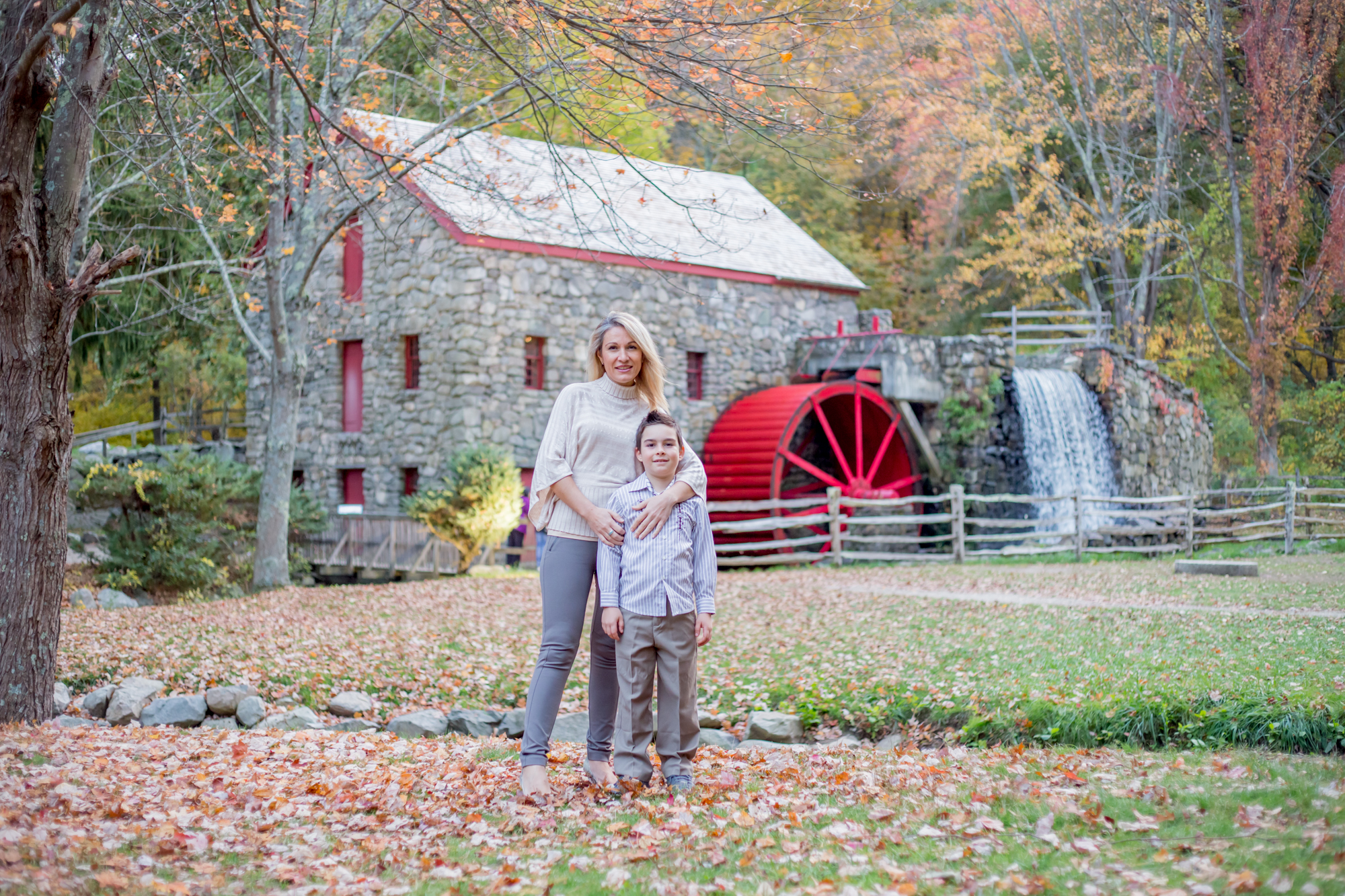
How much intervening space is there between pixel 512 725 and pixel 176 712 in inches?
78.7

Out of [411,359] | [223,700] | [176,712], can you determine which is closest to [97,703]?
[176,712]

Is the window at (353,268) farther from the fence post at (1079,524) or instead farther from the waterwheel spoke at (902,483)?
the fence post at (1079,524)

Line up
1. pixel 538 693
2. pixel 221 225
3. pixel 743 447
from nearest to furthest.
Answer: pixel 538 693 → pixel 221 225 → pixel 743 447

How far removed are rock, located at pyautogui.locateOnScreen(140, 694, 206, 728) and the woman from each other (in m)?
3.55

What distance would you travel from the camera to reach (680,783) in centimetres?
397

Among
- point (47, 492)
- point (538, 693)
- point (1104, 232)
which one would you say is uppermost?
point (1104, 232)

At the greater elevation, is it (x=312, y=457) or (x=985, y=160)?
(x=985, y=160)

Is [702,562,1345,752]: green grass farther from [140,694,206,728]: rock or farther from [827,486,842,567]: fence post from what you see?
[827,486,842,567]: fence post

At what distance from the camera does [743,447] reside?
17.1 m

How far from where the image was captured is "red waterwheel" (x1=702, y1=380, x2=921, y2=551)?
55.4 ft

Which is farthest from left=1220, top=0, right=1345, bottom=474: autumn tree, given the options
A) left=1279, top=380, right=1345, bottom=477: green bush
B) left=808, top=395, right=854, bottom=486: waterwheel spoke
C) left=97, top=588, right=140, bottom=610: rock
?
left=97, top=588, right=140, bottom=610: rock

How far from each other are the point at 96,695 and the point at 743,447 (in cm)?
1137

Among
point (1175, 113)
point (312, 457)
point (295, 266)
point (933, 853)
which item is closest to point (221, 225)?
point (295, 266)

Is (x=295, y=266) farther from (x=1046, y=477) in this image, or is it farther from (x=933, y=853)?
(x=1046, y=477)
